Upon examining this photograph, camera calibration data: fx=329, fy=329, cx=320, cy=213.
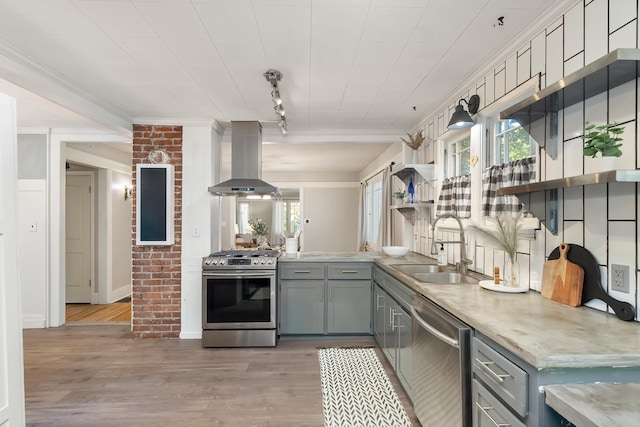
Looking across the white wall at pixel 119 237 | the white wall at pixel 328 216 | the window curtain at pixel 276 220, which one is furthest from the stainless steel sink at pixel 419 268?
the window curtain at pixel 276 220

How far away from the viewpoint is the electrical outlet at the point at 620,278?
133 cm

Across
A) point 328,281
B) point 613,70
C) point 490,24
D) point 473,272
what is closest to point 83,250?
point 328,281

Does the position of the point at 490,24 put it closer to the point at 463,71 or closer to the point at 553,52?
the point at 553,52

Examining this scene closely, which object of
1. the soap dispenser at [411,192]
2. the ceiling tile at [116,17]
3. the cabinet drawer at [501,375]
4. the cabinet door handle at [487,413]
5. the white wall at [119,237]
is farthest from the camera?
the white wall at [119,237]

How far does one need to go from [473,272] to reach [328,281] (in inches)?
61.7

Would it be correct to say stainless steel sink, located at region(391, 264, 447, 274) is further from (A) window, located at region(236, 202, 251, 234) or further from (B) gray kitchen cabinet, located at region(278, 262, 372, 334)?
(A) window, located at region(236, 202, 251, 234)

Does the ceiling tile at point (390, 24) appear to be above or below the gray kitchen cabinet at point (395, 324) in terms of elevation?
above

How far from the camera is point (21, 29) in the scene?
6.31 ft

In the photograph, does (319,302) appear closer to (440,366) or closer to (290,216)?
(440,366)

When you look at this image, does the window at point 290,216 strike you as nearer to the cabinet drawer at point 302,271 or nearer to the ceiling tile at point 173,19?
the cabinet drawer at point 302,271

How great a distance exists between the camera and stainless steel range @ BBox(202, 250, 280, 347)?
345 centimetres

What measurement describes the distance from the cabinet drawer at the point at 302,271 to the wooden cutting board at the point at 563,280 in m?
2.26

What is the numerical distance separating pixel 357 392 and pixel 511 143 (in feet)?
6.94

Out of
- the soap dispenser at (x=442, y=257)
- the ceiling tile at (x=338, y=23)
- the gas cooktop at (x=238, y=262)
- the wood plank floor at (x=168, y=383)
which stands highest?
the ceiling tile at (x=338, y=23)
